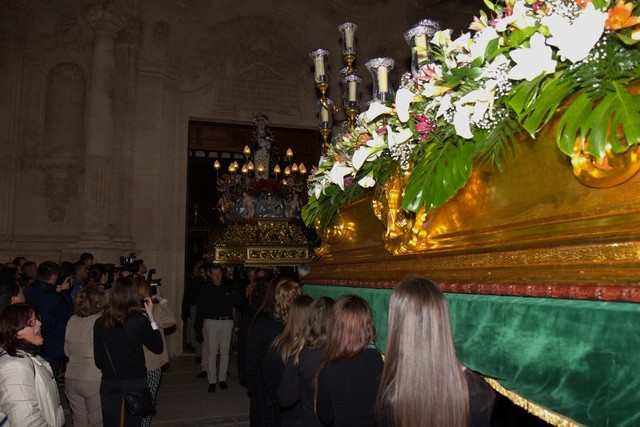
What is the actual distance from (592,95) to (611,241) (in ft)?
1.38

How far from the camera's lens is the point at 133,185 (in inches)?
442

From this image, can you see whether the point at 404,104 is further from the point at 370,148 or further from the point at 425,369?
the point at 425,369

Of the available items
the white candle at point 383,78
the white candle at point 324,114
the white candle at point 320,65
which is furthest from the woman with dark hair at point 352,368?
the white candle at point 320,65

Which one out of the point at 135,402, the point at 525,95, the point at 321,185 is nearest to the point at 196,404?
the point at 135,402

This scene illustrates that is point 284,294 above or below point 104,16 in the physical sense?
below

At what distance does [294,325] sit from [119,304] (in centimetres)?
170

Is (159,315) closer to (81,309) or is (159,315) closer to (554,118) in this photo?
(81,309)

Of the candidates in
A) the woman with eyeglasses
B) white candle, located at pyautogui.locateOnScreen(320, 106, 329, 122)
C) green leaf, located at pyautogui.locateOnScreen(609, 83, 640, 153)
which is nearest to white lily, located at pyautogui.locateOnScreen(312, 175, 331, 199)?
white candle, located at pyautogui.locateOnScreen(320, 106, 329, 122)

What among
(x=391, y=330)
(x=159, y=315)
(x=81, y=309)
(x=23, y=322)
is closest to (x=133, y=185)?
(x=159, y=315)

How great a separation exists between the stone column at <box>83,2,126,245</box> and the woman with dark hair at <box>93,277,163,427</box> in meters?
6.70

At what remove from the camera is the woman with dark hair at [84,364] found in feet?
15.4

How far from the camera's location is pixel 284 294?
4320 mm

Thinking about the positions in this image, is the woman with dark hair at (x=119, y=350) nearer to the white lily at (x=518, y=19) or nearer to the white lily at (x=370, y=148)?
the white lily at (x=370, y=148)

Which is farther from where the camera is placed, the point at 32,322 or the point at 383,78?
the point at 383,78
